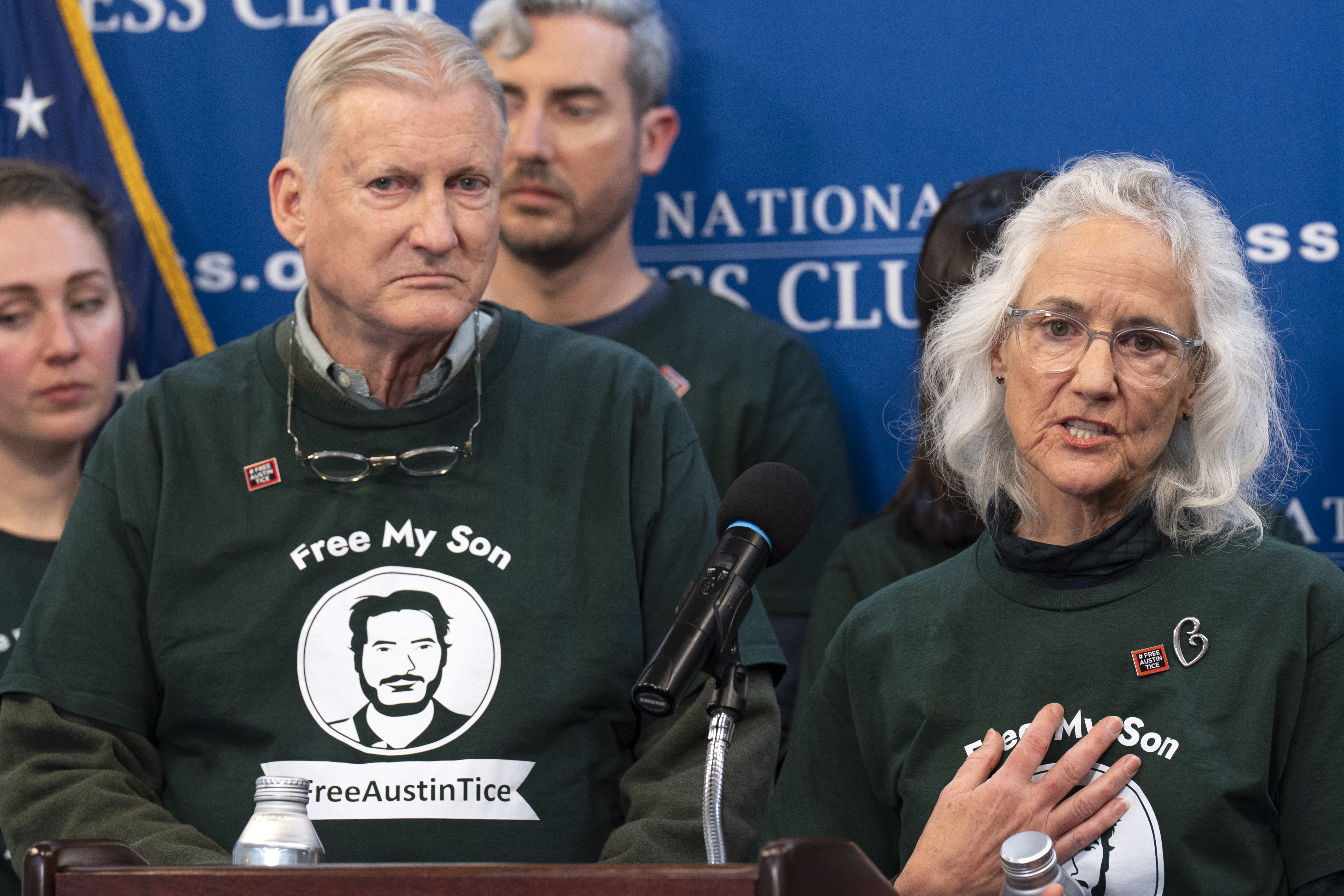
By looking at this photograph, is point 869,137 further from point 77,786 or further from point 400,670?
point 77,786

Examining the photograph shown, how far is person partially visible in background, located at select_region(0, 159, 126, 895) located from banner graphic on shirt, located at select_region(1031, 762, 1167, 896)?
2.12 meters

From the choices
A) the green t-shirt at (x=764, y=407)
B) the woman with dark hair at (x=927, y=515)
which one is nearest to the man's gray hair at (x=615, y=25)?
the green t-shirt at (x=764, y=407)

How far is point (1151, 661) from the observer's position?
185 cm

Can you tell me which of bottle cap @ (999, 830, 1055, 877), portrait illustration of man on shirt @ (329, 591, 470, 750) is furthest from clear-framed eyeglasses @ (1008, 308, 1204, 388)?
portrait illustration of man on shirt @ (329, 591, 470, 750)

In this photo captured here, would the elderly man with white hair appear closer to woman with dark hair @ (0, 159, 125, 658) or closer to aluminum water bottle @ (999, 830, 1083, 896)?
aluminum water bottle @ (999, 830, 1083, 896)

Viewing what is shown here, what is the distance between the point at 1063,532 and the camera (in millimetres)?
2025

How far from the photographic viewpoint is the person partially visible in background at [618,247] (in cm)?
310

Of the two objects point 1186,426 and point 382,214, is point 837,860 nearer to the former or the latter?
point 1186,426

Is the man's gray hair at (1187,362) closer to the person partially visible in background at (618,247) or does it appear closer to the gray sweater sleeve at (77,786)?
the person partially visible in background at (618,247)

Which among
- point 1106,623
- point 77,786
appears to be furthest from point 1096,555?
point 77,786

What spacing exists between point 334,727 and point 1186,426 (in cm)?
124

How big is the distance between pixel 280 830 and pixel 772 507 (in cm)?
57

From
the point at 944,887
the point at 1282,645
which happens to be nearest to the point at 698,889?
the point at 944,887

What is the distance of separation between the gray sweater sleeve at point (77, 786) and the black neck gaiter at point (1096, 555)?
3.68 ft
